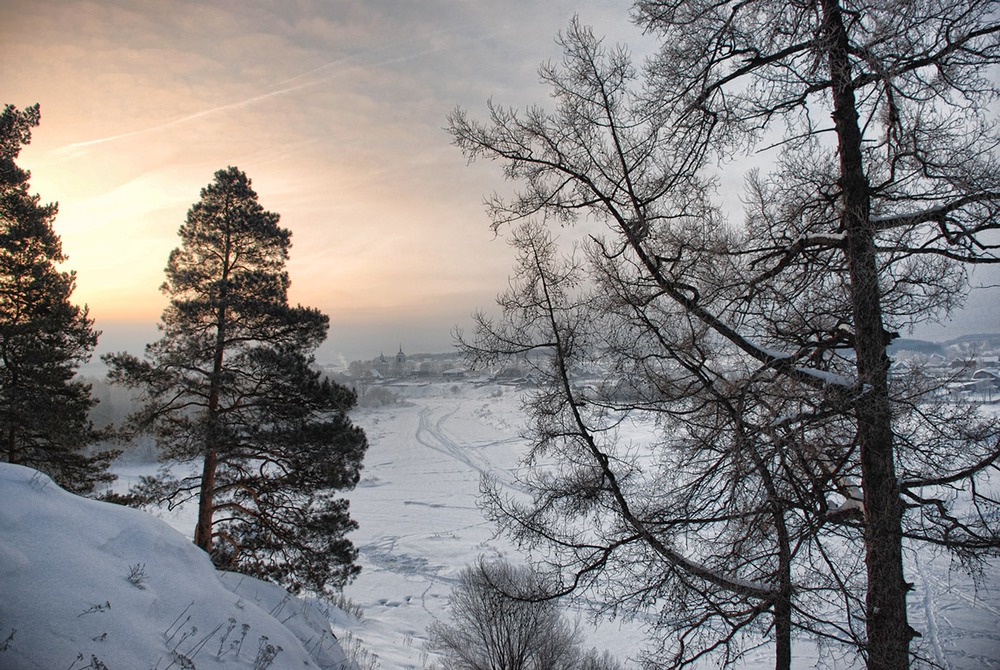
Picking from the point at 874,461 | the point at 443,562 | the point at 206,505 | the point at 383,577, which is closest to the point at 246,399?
the point at 206,505

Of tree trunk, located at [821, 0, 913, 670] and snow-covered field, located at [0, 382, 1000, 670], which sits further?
tree trunk, located at [821, 0, 913, 670]

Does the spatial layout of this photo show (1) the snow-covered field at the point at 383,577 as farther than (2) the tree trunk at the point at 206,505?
No

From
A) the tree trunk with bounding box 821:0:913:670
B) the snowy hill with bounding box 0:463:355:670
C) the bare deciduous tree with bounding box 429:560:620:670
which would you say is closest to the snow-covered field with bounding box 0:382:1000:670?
the snowy hill with bounding box 0:463:355:670

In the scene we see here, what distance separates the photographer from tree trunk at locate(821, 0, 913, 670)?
3.52m

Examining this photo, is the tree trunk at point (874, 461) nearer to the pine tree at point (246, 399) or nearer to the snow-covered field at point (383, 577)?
the snow-covered field at point (383, 577)

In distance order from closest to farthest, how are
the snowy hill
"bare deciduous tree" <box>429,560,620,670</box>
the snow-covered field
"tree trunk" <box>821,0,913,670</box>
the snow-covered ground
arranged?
the snowy hill → the snow-covered field → "tree trunk" <box>821,0,913,670</box> → "bare deciduous tree" <box>429,560,620,670</box> → the snow-covered ground

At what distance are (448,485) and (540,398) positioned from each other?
107 feet

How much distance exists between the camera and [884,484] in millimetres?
3500

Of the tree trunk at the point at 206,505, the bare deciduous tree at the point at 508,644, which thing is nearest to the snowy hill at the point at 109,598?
the tree trunk at the point at 206,505

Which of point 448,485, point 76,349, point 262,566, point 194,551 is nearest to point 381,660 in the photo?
point 262,566

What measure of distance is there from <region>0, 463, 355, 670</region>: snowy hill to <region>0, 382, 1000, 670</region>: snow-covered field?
0.5 inches

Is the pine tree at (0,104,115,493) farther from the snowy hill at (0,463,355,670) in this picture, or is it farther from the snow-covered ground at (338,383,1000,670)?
the snow-covered ground at (338,383,1000,670)

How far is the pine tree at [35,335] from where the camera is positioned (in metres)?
9.52

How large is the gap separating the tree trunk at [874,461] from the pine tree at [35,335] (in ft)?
44.5
